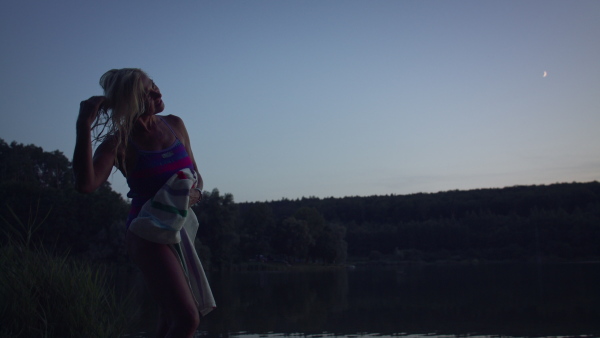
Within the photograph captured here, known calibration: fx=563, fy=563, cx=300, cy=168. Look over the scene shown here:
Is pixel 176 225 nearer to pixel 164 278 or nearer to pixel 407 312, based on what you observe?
pixel 164 278

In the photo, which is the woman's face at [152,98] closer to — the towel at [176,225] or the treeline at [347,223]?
the towel at [176,225]

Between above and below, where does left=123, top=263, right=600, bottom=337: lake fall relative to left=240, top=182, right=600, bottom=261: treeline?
below

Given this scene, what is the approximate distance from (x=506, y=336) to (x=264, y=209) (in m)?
50.9

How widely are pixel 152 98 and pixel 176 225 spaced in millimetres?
529

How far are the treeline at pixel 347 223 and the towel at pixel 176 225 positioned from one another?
116 feet

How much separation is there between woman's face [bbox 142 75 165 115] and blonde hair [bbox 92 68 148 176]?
40 mm

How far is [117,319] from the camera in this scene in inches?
166

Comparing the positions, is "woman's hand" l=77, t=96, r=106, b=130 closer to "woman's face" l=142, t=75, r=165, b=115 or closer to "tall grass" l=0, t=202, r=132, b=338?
"woman's face" l=142, t=75, r=165, b=115

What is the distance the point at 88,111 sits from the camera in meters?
2.01

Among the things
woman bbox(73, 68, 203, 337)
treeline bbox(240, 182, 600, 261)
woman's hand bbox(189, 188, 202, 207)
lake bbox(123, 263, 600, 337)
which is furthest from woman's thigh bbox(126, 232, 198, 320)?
treeline bbox(240, 182, 600, 261)

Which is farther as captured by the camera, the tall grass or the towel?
the tall grass

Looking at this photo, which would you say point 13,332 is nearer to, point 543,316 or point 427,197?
point 543,316

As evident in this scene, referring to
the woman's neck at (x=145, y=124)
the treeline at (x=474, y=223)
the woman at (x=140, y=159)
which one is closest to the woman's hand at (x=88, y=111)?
the woman at (x=140, y=159)

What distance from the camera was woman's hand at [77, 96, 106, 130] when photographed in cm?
199
